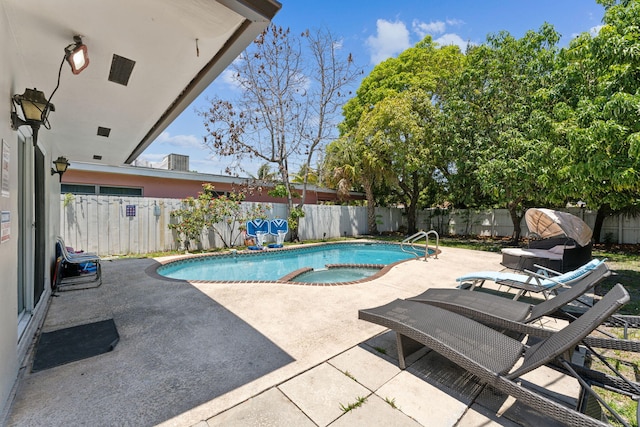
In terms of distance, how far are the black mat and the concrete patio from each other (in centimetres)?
13

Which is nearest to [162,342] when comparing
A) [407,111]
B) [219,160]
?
[219,160]

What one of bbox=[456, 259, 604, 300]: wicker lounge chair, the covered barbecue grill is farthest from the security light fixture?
the covered barbecue grill

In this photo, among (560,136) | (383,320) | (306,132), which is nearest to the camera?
(383,320)

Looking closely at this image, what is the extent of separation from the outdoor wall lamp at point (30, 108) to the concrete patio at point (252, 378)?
8.40ft

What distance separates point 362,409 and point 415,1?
652 inches

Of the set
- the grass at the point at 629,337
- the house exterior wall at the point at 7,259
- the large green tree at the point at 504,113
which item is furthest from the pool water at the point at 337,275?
the large green tree at the point at 504,113

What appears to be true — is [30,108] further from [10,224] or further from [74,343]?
[74,343]

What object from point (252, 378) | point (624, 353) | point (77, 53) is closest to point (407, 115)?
point (624, 353)

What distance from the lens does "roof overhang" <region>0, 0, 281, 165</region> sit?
2.26m

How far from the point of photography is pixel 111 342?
3551 millimetres

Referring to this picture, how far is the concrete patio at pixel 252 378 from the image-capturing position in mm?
2283

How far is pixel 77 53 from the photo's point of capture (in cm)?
276

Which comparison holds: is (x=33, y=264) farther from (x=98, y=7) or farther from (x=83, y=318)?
(x=98, y=7)

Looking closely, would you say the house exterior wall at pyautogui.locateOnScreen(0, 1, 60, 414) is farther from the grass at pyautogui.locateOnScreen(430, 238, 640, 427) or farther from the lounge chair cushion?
the lounge chair cushion
